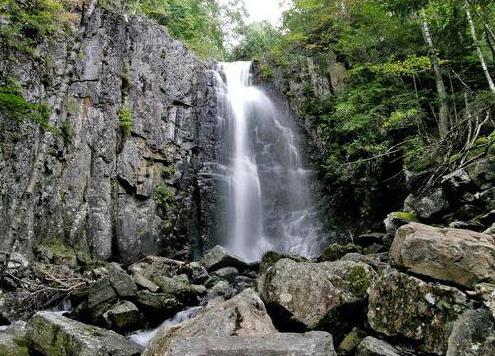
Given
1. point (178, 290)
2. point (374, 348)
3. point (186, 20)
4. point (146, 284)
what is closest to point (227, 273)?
point (178, 290)

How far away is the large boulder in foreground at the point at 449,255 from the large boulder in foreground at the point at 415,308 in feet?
0.44

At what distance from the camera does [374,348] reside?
161 inches

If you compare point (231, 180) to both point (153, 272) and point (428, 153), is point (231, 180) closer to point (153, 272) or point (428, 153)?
point (153, 272)

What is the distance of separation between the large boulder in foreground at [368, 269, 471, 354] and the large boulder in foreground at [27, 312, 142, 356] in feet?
10.7

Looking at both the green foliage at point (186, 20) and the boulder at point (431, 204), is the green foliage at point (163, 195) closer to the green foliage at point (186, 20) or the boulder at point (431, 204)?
the green foliage at point (186, 20)

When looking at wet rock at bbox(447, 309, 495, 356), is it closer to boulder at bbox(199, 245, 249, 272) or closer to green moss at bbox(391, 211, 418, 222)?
green moss at bbox(391, 211, 418, 222)

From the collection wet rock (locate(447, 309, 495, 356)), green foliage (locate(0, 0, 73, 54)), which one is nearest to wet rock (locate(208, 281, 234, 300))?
wet rock (locate(447, 309, 495, 356))

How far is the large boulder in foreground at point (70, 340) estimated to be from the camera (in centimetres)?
493

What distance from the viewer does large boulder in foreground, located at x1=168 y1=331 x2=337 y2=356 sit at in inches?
135

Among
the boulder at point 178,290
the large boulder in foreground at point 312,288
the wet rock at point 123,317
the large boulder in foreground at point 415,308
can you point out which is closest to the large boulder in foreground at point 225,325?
the large boulder in foreground at point 312,288

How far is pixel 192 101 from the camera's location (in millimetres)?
16484

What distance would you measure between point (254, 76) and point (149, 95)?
6.80 m

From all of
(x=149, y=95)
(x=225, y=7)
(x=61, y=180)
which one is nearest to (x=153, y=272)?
(x=61, y=180)

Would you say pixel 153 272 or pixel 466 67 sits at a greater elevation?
pixel 466 67
